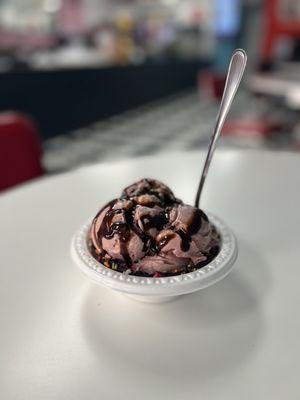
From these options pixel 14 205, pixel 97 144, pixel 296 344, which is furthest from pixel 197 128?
pixel 296 344

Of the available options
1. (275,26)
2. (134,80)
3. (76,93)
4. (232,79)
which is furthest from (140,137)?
(232,79)

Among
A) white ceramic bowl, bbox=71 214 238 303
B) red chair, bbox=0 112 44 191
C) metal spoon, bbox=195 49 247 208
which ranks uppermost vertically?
metal spoon, bbox=195 49 247 208

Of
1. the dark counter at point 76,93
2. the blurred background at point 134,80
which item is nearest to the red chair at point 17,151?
the blurred background at point 134,80

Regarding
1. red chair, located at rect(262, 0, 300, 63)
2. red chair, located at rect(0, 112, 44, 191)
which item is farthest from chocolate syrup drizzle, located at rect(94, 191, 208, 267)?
red chair, located at rect(262, 0, 300, 63)

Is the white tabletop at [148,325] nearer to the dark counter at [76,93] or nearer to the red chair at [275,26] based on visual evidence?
the dark counter at [76,93]

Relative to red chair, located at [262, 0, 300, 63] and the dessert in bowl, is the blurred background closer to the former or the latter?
red chair, located at [262, 0, 300, 63]

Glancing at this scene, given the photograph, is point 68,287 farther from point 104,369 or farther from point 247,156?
point 247,156

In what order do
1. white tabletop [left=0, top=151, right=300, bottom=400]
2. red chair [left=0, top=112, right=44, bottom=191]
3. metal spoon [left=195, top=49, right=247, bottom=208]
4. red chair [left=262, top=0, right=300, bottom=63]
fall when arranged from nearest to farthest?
1. white tabletop [left=0, top=151, right=300, bottom=400]
2. metal spoon [left=195, top=49, right=247, bottom=208]
3. red chair [left=0, top=112, right=44, bottom=191]
4. red chair [left=262, top=0, right=300, bottom=63]
